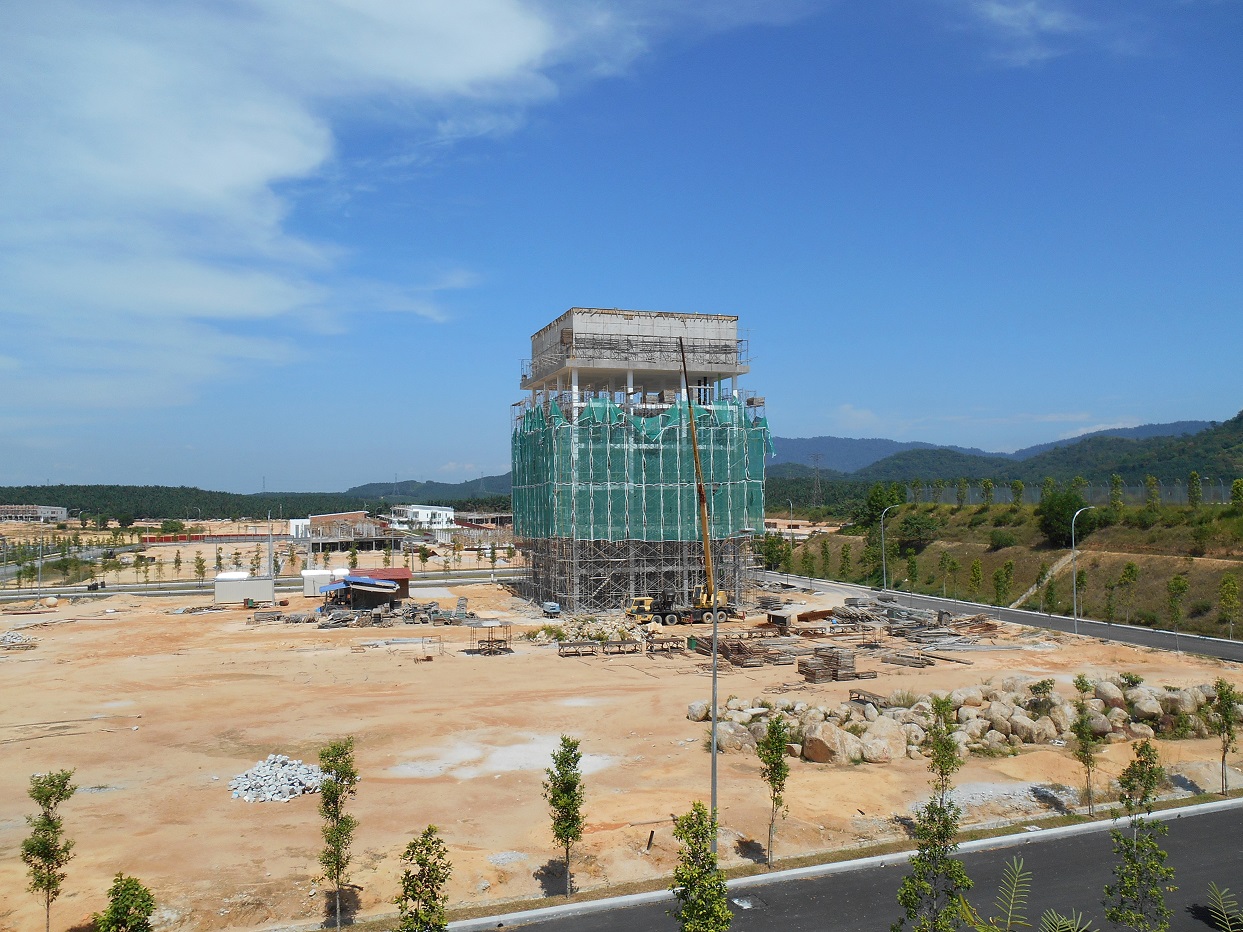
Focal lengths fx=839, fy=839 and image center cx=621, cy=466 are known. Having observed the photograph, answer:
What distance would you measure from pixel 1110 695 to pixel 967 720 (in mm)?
7409

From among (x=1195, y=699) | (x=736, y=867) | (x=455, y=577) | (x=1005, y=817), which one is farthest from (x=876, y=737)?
(x=455, y=577)

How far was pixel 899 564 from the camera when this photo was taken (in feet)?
265

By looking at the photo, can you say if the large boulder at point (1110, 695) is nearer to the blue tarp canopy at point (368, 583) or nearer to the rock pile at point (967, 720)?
the rock pile at point (967, 720)

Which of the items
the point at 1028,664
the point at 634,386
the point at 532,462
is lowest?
the point at 1028,664

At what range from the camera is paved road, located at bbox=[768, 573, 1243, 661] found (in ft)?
152

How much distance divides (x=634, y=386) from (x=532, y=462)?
35.0 ft

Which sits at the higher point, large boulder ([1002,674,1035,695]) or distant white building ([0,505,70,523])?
distant white building ([0,505,70,523])

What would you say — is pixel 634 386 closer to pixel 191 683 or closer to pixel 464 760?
pixel 191 683

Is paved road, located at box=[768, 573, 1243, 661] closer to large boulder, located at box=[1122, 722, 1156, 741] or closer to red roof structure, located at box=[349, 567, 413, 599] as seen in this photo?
large boulder, located at box=[1122, 722, 1156, 741]

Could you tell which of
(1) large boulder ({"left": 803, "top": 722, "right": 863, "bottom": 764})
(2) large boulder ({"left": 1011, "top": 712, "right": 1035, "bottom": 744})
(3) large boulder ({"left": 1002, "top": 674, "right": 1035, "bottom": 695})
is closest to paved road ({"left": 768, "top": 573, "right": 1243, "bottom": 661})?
(3) large boulder ({"left": 1002, "top": 674, "right": 1035, "bottom": 695})

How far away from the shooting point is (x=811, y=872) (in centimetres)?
1878

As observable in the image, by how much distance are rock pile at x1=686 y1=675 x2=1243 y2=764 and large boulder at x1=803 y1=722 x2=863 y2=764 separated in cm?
3

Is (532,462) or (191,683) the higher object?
(532,462)

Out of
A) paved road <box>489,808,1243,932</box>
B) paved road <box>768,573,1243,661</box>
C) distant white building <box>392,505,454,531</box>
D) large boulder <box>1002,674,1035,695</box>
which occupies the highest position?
distant white building <box>392,505,454,531</box>
